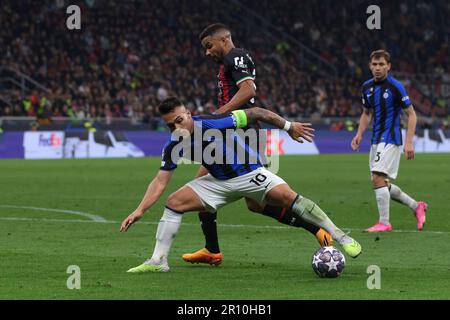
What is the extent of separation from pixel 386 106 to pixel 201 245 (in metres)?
3.45

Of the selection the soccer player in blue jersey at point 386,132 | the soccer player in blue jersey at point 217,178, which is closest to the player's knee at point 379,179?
the soccer player in blue jersey at point 386,132

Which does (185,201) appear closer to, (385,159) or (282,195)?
(282,195)

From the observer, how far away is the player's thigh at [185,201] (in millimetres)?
9359

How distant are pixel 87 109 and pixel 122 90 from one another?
250 cm

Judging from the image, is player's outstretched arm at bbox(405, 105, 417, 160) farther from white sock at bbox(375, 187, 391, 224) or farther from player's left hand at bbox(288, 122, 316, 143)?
player's left hand at bbox(288, 122, 316, 143)

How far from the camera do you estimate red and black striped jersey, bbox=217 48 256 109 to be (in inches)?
396

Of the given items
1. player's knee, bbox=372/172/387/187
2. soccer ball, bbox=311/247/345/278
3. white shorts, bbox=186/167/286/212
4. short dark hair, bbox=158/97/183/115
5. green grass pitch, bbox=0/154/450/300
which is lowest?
green grass pitch, bbox=0/154/450/300

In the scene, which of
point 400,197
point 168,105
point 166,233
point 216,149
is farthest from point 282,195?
point 400,197

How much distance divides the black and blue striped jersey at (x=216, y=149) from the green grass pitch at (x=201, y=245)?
0.95 metres

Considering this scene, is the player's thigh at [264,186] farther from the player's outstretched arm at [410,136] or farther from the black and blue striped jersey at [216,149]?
the player's outstretched arm at [410,136]

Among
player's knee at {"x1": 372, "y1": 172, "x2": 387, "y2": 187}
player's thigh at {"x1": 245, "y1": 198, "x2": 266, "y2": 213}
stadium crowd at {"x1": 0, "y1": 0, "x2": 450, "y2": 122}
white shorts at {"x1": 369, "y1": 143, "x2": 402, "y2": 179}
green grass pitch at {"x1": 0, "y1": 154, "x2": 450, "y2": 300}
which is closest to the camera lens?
green grass pitch at {"x1": 0, "y1": 154, "x2": 450, "y2": 300}

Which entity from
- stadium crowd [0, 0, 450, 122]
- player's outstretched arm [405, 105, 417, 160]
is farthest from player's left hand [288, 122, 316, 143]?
stadium crowd [0, 0, 450, 122]

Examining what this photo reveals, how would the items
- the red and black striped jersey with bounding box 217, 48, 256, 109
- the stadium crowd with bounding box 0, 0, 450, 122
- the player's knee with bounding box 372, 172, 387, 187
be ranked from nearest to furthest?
the red and black striped jersey with bounding box 217, 48, 256, 109, the player's knee with bounding box 372, 172, 387, 187, the stadium crowd with bounding box 0, 0, 450, 122

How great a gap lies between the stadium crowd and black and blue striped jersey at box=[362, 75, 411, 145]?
2402 centimetres
